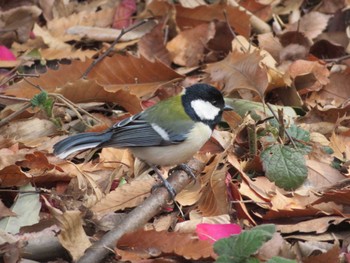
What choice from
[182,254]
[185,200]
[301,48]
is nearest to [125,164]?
[185,200]

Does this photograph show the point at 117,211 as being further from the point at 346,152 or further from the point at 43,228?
the point at 346,152

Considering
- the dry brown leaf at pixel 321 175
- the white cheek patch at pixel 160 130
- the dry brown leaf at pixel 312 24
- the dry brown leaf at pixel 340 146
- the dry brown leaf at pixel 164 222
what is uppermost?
the white cheek patch at pixel 160 130

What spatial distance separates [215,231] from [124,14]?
9.04 ft

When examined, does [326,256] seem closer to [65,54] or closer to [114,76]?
[114,76]

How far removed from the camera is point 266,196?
309 cm

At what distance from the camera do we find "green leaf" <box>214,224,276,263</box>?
2.30 m

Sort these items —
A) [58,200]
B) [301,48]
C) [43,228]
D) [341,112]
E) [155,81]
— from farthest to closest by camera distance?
[301,48], [155,81], [341,112], [58,200], [43,228]

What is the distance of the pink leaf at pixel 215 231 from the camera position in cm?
266

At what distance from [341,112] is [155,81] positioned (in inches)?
44.6

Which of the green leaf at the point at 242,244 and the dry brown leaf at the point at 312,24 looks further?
the dry brown leaf at the point at 312,24

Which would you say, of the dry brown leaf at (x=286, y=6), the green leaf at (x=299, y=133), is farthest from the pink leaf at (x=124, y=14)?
the green leaf at (x=299, y=133)

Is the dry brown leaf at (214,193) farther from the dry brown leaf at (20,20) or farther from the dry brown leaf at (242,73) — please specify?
the dry brown leaf at (20,20)

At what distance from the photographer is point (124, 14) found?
16.7 ft

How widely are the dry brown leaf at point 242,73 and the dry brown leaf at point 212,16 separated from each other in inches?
28.1
